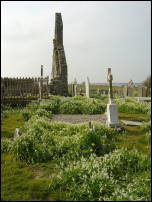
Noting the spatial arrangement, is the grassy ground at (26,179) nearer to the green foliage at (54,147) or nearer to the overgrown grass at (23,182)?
the overgrown grass at (23,182)

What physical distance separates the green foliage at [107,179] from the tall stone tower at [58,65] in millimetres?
20073

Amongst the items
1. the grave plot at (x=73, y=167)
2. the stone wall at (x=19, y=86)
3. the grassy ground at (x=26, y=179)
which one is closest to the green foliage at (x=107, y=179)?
the grave plot at (x=73, y=167)

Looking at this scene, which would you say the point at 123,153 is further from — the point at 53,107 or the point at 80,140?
the point at 53,107

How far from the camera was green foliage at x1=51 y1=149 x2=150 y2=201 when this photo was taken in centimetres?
532

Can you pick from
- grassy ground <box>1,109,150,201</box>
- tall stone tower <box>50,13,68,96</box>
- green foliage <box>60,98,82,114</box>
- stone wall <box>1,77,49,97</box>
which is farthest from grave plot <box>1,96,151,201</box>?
tall stone tower <box>50,13,68,96</box>

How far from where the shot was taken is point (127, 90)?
94.8 feet

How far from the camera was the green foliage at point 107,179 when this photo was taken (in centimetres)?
532

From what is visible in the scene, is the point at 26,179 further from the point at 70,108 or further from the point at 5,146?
the point at 70,108

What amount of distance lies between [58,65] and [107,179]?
22.7 metres

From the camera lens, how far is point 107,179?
5.82 m

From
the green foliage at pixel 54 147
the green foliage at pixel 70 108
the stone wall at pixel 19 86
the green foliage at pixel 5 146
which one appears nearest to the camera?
the green foliage at pixel 54 147

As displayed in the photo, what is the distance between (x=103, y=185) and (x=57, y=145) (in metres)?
2.98

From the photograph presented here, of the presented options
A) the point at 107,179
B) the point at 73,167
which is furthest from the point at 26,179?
the point at 107,179

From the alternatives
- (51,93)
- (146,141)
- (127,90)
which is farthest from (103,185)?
(127,90)
